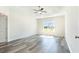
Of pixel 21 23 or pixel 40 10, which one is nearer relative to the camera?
pixel 40 10

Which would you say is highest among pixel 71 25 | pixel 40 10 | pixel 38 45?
pixel 40 10

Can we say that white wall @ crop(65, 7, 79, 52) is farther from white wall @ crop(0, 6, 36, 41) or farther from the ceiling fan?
white wall @ crop(0, 6, 36, 41)

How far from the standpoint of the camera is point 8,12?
1.99 metres

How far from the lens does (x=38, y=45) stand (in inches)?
79.6

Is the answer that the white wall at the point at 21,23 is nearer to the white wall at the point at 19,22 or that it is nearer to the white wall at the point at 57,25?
the white wall at the point at 19,22

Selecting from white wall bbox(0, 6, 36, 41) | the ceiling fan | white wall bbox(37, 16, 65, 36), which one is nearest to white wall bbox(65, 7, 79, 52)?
white wall bbox(37, 16, 65, 36)

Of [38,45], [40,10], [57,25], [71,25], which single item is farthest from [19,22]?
[71,25]

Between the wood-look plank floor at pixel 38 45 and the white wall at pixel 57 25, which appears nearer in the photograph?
the wood-look plank floor at pixel 38 45

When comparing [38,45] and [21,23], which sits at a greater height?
[21,23]

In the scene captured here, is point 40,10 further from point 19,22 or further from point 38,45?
point 38,45

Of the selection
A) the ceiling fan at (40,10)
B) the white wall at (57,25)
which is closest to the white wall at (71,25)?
the white wall at (57,25)

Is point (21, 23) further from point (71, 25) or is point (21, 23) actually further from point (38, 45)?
point (71, 25)

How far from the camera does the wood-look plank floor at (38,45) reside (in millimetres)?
1918
